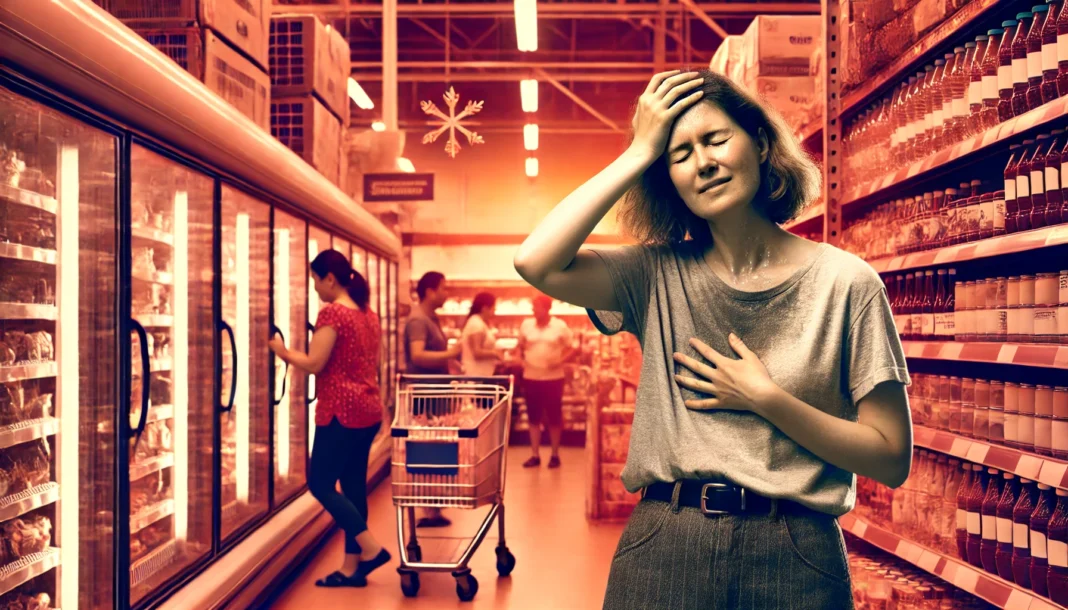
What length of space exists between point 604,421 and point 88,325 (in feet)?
13.8

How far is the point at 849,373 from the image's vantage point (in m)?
1.35

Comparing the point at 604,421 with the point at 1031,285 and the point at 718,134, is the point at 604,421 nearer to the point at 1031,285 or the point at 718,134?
the point at 1031,285

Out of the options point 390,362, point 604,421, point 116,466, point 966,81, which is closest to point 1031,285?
point 966,81

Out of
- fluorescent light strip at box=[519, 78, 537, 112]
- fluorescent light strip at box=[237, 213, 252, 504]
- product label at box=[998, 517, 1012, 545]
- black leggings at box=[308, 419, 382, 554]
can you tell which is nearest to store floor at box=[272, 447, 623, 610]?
black leggings at box=[308, 419, 382, 554]

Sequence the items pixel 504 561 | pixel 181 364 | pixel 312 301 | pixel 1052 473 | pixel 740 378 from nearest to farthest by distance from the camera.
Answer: pixel 740 378 < pixel 1052 473 < pixel 181 364 < pixel 504 561 < pixel 312 301

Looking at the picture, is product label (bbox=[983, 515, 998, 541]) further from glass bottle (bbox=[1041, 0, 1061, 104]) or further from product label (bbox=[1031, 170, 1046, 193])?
glass bottle (bbox=[1041, 0, 1061, 104])

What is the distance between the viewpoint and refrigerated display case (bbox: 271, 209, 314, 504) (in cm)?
582

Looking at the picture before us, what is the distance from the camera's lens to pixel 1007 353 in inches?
108

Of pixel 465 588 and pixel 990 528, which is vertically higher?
pixel 990 528

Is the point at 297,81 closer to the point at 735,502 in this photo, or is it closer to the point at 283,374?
the point at 283,374

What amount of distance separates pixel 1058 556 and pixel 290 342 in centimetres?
468

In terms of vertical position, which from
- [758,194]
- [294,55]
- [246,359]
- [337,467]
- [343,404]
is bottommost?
[337,467]

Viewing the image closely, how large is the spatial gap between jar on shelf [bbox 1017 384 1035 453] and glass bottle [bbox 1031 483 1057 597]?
129mm

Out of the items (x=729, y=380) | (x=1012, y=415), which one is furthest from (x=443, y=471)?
(x=729, y=380)
